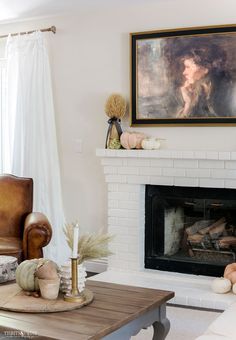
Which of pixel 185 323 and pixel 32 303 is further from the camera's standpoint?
pixel 185 323

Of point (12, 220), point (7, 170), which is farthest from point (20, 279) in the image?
point (7, 170)

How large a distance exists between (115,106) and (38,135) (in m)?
0.90

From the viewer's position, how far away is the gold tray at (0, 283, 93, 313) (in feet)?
7.80

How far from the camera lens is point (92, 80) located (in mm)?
4879

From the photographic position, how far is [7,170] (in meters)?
5.32

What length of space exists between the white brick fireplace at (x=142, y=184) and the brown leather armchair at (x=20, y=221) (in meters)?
0.72

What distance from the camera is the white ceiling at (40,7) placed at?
4.63 m

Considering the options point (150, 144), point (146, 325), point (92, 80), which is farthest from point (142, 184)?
point (146, 325)

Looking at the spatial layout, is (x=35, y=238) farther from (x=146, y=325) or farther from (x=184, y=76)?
(x=184, y=76)

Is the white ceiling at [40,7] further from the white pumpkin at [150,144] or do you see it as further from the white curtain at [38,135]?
the white pumpkin at [150,144]

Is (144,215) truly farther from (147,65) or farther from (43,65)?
(43,65)

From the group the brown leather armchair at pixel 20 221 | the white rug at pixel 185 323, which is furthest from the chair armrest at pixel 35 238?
the white rug at pixel 185 323

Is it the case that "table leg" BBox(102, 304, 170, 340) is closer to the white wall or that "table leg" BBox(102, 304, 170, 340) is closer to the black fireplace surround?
the black fireplace surround

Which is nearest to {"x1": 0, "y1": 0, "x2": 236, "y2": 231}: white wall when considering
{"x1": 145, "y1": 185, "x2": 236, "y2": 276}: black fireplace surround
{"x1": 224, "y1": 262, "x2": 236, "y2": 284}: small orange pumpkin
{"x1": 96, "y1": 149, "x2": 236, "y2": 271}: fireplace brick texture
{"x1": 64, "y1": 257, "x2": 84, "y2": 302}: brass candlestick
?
{"x1": 96, "y1": 149, "x2": 236, "y2": 271}: fireplace brick texture
